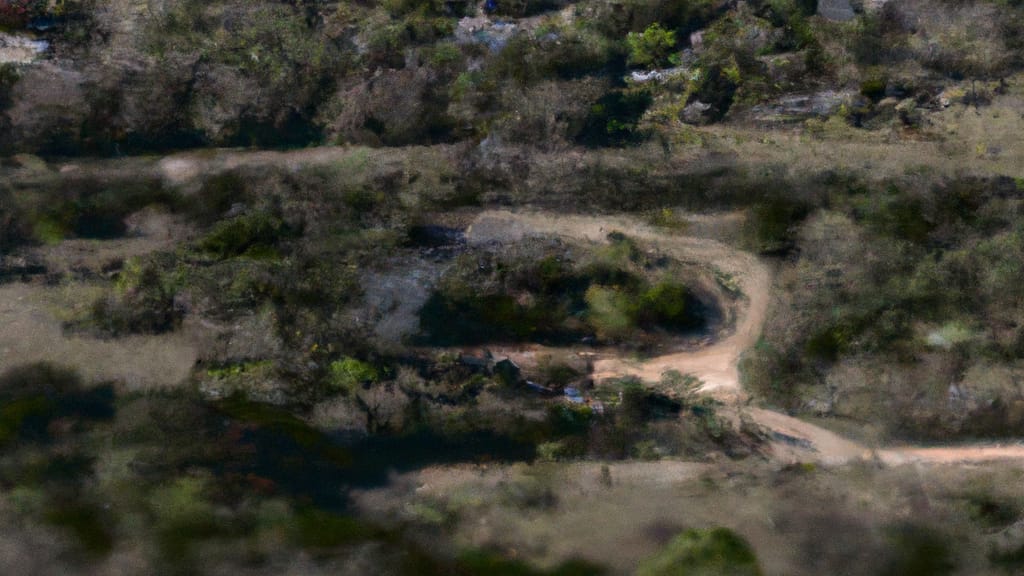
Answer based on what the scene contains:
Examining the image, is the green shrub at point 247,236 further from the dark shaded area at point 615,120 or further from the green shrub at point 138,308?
the dark shaded area at point 615,120

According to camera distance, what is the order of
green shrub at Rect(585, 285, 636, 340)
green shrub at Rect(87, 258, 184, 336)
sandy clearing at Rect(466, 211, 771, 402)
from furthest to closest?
green shrub at Rect(87, 258, 184, 336), green shrub at Rect(585, 285, 636, 340), sandy clearing at Rect(466, 211, 771, 402)

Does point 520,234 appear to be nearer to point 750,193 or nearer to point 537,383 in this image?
point 537,383

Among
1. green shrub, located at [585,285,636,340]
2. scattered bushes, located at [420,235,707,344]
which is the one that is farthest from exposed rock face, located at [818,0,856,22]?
green shrub, located at [585,285,636,340]

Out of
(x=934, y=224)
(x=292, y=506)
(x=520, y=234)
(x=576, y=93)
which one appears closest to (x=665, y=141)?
(x=576, y=93)

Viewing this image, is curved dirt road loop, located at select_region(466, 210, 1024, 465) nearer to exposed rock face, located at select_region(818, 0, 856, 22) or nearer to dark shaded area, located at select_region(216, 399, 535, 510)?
dark shaded area, located at select_region(216, 399, 535, 510)

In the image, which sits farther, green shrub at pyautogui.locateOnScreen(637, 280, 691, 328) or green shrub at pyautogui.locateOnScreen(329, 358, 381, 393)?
green shrub at pyautogui.locateOnScreen(637, 280, 691, 328)

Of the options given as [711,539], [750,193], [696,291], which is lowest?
[711,539]

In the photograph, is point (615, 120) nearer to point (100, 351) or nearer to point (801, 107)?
point (801, 107)
